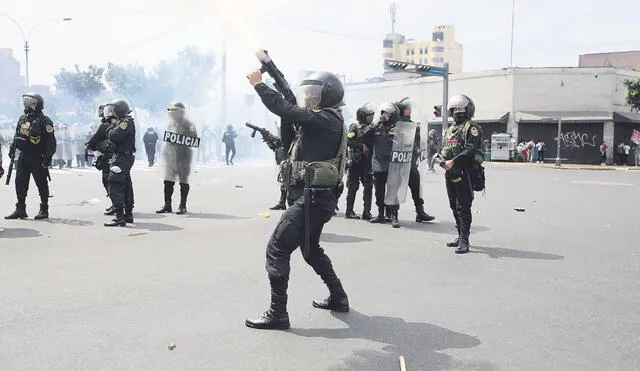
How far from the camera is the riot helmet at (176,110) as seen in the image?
1009 cm

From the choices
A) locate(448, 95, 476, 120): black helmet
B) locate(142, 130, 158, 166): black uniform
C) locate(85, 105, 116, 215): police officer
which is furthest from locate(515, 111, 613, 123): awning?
locate(85, 105, 116, 215): police officer

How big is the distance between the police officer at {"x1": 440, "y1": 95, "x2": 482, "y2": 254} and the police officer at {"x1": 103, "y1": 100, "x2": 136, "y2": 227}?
15.3 ft

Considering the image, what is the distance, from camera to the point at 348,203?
10031mm

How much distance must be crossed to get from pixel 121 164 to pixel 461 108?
4.99m

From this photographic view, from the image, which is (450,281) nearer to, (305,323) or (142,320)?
(305,323)

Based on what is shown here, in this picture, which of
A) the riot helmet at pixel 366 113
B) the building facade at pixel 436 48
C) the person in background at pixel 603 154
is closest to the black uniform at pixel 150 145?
the riot helmet at pixel 366 113

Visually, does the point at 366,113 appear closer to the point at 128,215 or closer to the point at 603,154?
the point at 128,215

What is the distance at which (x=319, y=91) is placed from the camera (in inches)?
167

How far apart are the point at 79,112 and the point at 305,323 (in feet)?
245

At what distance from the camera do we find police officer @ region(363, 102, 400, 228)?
29.1 ft

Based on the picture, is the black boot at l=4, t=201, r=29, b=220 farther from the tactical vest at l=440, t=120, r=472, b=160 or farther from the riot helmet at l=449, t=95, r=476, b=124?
the riot helmet at l=449, t=95, r=476, b=124

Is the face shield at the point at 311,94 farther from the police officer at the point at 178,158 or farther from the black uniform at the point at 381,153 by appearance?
the police officer at the point at 178,158

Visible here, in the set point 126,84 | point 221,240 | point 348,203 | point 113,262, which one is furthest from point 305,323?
point 126,84

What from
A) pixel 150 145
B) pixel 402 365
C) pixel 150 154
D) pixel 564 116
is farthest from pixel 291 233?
pixel 564 116
